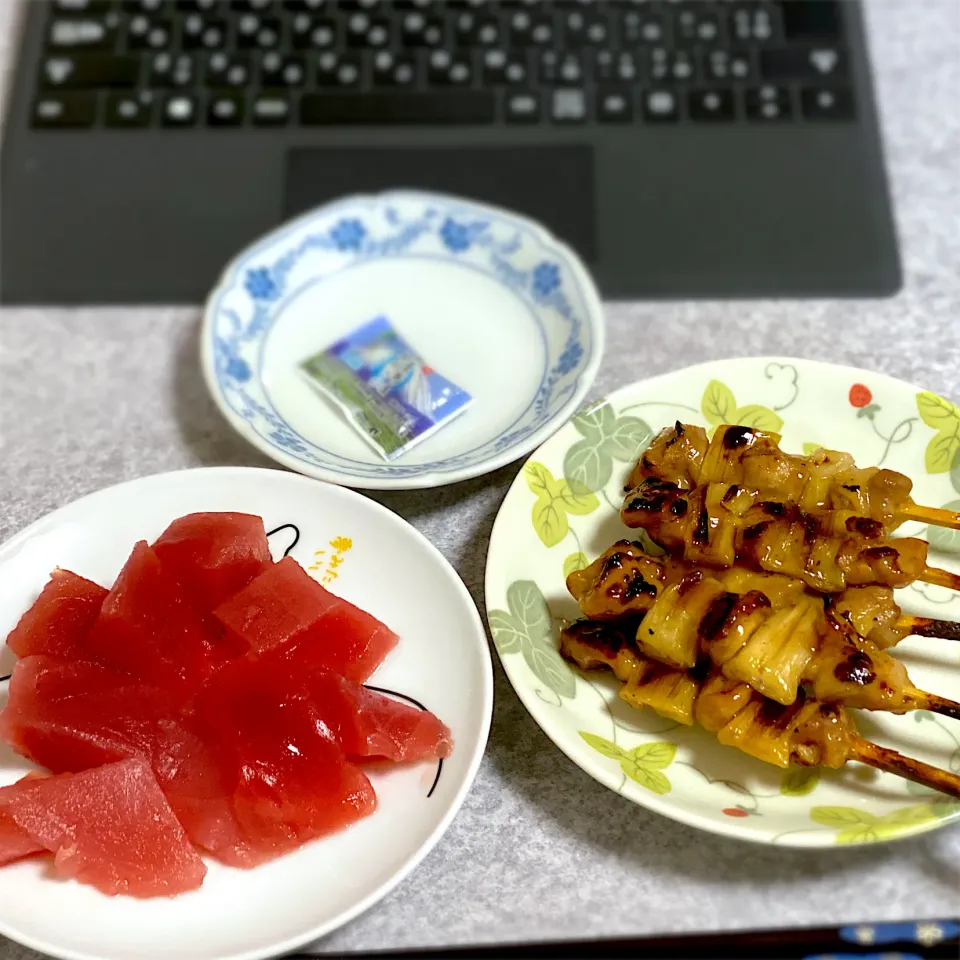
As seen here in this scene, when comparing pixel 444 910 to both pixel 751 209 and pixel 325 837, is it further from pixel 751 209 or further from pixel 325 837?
pixel 751 209

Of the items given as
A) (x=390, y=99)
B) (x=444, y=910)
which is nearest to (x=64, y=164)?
(x=390, y=99)

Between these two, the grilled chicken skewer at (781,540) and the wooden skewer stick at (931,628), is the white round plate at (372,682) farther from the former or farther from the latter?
the wooden skewer stick at (931,628)

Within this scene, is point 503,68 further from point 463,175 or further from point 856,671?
point 856,671

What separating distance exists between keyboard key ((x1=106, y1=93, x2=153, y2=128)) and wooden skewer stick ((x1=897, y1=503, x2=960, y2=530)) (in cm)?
103

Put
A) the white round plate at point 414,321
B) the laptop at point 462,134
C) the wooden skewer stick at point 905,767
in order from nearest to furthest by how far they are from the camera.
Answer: the wooden skewer stick at point 905,767 < the white round plate at point 414,321 < the laptop at point 462,134

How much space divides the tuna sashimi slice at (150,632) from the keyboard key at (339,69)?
30.2 inches

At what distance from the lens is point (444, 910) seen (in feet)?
2.53

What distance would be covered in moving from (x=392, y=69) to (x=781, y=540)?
2.89ft

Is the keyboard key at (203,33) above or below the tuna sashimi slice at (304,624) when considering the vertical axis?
above

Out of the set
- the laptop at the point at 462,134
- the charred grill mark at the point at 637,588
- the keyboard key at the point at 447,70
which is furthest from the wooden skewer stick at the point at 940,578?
the keyboard key at the point at 447,70

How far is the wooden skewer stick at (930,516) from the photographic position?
31.6 inches

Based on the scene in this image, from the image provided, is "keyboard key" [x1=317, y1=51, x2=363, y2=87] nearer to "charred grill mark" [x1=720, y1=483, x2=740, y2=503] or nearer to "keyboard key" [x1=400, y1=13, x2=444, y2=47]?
"keyboard key" [x1=400, y1=13, x2=444, y2=47]

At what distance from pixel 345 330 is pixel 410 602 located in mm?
386

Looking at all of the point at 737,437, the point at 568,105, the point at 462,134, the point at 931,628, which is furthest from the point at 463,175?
the point at 931,628
